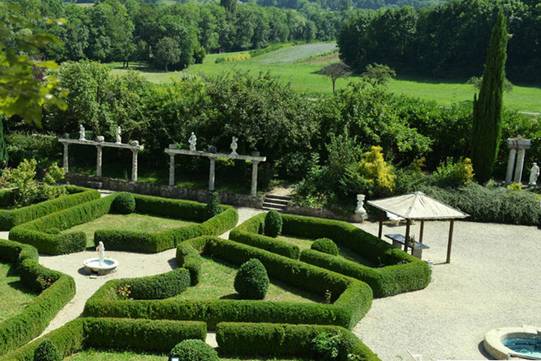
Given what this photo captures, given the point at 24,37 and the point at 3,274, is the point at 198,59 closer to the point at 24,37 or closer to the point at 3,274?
the point at 3,274

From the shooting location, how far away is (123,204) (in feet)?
88.9

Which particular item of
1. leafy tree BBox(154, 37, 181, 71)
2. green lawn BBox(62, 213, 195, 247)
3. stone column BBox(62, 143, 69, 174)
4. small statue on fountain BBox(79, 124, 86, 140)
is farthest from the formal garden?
leafy tree BBox(154, 37, 181, 71)

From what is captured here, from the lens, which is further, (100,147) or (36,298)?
(100,147)

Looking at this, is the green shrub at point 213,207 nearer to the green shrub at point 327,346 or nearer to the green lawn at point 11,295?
the green lawn at point 11,295

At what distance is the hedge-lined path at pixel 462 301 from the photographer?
16.2 m

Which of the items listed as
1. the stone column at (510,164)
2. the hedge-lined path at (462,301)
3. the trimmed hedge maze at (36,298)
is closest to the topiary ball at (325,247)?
the hedge-lined path at (462,301)

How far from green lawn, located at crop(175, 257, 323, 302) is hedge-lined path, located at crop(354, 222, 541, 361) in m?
2.36

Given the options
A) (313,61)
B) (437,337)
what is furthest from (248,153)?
(313,61)

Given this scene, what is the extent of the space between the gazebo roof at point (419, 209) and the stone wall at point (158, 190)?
27.7 ft

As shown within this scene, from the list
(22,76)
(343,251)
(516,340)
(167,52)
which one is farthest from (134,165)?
(167,52)

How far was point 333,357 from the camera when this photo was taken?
48.7ft

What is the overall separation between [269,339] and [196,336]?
1.75 m

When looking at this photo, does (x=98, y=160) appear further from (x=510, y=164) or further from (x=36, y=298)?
(x=510, y=164)

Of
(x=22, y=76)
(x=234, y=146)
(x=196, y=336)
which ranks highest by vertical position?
(x=22, y=76)
